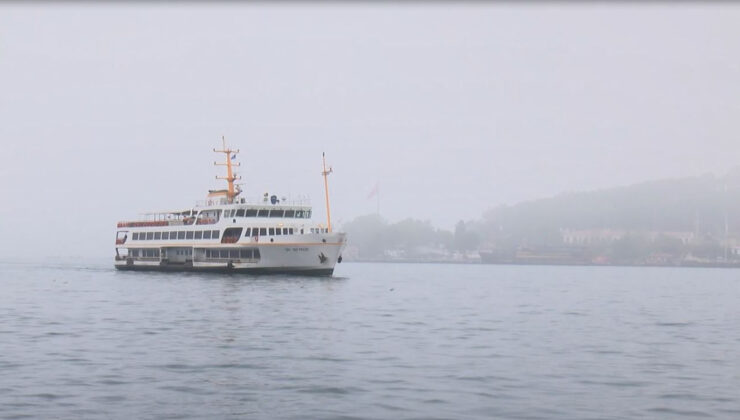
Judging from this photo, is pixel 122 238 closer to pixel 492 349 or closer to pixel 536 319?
pixel 536 319

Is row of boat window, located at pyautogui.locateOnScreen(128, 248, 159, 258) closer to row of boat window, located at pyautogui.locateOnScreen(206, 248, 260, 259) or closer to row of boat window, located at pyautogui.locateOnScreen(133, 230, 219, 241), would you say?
row of boat window, located at pyautogui.locateOnScreen(133, 230, 219, 241)

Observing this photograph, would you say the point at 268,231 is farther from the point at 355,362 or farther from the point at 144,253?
the point at 355,362

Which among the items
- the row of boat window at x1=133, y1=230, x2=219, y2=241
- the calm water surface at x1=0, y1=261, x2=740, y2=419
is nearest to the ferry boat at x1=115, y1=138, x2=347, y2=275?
the row of boat window at x1=133, y1=230, x2=219, y2=241

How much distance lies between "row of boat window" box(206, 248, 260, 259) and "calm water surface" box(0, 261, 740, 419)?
2833 cm

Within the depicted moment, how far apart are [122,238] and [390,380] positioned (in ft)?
287

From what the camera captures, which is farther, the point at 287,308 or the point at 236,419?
the point at 287,308

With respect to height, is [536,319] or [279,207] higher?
[279,207]

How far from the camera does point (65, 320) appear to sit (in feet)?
131

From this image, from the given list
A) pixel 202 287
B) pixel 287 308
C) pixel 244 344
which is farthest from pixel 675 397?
pixel 202 287

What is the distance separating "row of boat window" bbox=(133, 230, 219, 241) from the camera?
8450cm

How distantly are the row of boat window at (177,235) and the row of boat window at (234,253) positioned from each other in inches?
64.8

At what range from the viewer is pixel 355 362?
26.1m

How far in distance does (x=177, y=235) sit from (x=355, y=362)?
68053 mm

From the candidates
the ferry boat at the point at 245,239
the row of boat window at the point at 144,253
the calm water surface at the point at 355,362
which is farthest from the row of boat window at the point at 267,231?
the calm water surface at the point at 355,362
